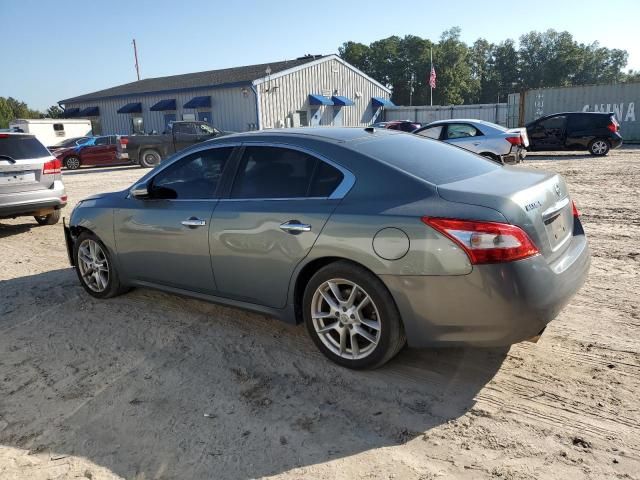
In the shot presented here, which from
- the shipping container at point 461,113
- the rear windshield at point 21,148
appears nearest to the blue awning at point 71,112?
the shipping container at point 461,113

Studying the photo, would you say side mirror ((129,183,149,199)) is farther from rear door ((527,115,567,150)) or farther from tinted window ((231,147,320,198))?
rear door ((527,115,567,150))

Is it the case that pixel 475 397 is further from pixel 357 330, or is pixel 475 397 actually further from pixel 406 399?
pixel 357 330

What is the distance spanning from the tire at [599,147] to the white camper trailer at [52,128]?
25834 mm

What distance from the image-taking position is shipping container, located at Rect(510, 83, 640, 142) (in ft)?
83.3

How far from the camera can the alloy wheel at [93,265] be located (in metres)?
5.04

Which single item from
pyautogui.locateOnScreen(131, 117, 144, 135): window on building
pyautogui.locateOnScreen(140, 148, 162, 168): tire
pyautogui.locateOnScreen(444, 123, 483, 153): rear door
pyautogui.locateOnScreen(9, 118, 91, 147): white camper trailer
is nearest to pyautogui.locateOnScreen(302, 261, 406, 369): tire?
pyautogui.locateOnScreen(444, 123, 483, 153): rear door

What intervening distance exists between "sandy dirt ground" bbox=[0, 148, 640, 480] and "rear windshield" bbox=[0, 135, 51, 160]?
14.2 feet

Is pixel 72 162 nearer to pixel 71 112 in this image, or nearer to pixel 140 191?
pixel 71 112

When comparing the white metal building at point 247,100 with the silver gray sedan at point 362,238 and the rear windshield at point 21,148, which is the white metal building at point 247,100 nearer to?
the rear windshield at point 21,148

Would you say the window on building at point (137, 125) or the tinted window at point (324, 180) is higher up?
the window on building at point (137, 125)

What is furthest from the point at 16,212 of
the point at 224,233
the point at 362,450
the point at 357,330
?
the point at 362,450

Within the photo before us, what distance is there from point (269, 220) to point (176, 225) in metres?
0.99

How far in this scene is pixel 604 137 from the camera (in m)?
18.0

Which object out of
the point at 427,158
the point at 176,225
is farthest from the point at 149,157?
the point at 427,158
